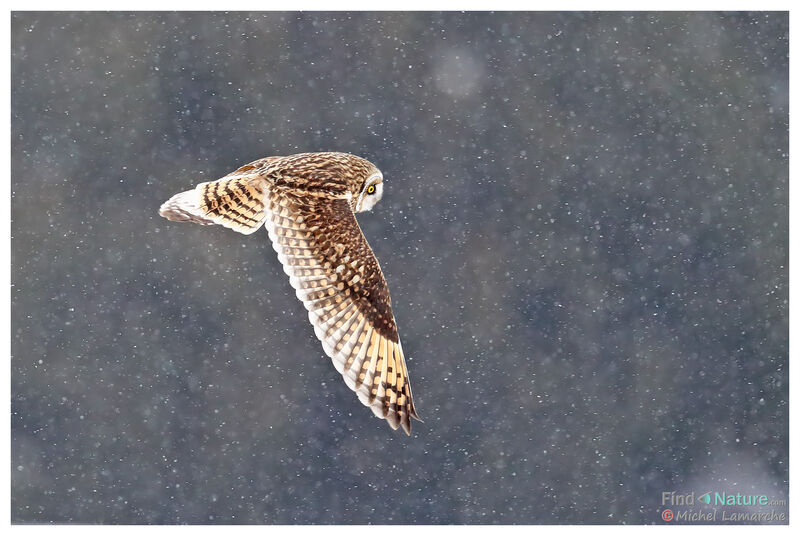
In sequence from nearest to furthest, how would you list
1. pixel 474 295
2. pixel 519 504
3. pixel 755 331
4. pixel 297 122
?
pixel 297 122 < pixel 474 295 < pixel 755 331 < pixel 519 504

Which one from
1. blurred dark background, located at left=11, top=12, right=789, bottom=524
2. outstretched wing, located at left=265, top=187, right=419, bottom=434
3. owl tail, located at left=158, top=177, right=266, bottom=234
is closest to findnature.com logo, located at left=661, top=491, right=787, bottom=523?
blurred dark background, located at left=11, top=12, right=789, bottom=524

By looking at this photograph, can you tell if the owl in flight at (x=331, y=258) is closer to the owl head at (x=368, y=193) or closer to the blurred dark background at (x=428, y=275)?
the owl head at (x=368, y=193)

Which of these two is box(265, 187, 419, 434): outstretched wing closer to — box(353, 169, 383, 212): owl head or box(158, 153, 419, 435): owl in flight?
box(158, 153, 419, 435): owl in flight

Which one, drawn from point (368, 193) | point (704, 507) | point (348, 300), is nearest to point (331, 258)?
point (348, 300)

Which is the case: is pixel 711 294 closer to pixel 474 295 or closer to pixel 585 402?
pixel 585 402

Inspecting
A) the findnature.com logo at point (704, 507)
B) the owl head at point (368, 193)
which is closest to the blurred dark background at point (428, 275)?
the findnature.com logo at point (704, 507)

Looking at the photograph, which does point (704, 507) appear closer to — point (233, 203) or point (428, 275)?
point (428, 275)

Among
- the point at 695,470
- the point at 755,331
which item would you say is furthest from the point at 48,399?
the point at 755,331
